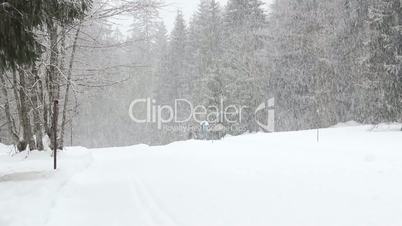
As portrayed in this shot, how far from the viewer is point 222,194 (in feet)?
28.2

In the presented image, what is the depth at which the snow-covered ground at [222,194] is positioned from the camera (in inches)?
269

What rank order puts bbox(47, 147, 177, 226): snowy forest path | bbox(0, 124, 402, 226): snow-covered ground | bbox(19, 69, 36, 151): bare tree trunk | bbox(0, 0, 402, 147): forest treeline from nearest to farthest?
1. bbox(0, 124, 402, 226): snow-covered ground
2. bbox(47, 147, 177, 226): snowy forest path
3. bbox(19, 69, 36, 151): bare tree trunk
4. bbox(0, 0, 402, 147): forest treeline

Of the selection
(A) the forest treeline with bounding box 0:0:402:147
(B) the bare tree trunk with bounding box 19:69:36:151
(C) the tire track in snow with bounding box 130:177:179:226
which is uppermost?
(A) the forest treeline with bounding box 0:0:402:147

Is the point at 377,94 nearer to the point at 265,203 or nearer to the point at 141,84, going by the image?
the point at 265,203

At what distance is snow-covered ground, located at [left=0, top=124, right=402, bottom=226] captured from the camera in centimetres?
683

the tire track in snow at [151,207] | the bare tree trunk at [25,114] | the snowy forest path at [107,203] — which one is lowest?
the snowy forest path at [107,203]

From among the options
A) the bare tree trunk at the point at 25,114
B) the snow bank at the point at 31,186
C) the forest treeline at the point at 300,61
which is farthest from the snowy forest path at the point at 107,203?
the forest treeline at the point at 300,61

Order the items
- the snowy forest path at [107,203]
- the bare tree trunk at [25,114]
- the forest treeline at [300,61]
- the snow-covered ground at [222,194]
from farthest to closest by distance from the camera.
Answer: the forest treeline at [300,61] < the bare tree trunk at [25,114] < the snowy forest path at [107,203] < the snow-covered ground at [222,194]

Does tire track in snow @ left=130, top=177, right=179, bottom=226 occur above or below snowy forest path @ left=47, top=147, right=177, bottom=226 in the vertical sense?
above

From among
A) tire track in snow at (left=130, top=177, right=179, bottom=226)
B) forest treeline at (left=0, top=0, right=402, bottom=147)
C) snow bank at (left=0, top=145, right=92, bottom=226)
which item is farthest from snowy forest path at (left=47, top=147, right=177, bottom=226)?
forest treeline at (left=0, top=0, right=402, bottom=147)

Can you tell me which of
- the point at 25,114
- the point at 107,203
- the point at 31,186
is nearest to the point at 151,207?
the point at 107,203

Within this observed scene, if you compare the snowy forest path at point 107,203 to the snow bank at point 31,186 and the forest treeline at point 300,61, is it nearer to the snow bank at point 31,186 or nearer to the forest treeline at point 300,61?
the snow bank at point 31,186

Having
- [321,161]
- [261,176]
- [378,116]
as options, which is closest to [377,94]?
[378,116]

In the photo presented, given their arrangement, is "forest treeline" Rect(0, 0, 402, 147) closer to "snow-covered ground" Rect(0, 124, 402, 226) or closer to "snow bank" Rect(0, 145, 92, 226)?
"snow bank" Rect(0, 145, 92, 226)
